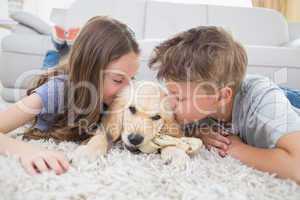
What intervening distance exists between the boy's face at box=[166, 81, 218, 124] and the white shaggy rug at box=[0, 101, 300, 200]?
0.52ft

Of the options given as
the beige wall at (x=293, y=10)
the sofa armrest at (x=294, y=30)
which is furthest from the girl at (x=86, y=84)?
the beige wall at (x=293, y=10)

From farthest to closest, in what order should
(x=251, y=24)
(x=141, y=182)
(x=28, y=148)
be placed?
(x=251, y=24)
(x=28, y=148)
(x=141, y=182)

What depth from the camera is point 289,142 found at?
801 millimetres

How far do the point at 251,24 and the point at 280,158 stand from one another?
7.30ft

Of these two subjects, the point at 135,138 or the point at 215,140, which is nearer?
the point at 135,138

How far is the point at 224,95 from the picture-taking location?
979mm

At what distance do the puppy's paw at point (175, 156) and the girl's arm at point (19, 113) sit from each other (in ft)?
1.32

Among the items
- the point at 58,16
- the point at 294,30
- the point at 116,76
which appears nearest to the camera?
the point at 116,76

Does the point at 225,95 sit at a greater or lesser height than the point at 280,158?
greater

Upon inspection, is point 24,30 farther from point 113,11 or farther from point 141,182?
point 141,182

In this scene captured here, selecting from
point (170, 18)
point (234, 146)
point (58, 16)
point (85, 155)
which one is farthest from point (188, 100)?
point (58, 16)

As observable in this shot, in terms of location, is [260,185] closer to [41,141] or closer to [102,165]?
[102,165]

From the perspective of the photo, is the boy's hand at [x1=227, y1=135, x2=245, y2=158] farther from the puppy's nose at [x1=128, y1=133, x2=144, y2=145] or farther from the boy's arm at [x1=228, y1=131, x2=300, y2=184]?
the puppy's nose at [x1=128, y1=133, x2=144, y2=145]

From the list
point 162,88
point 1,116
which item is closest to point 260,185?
point 162,88
